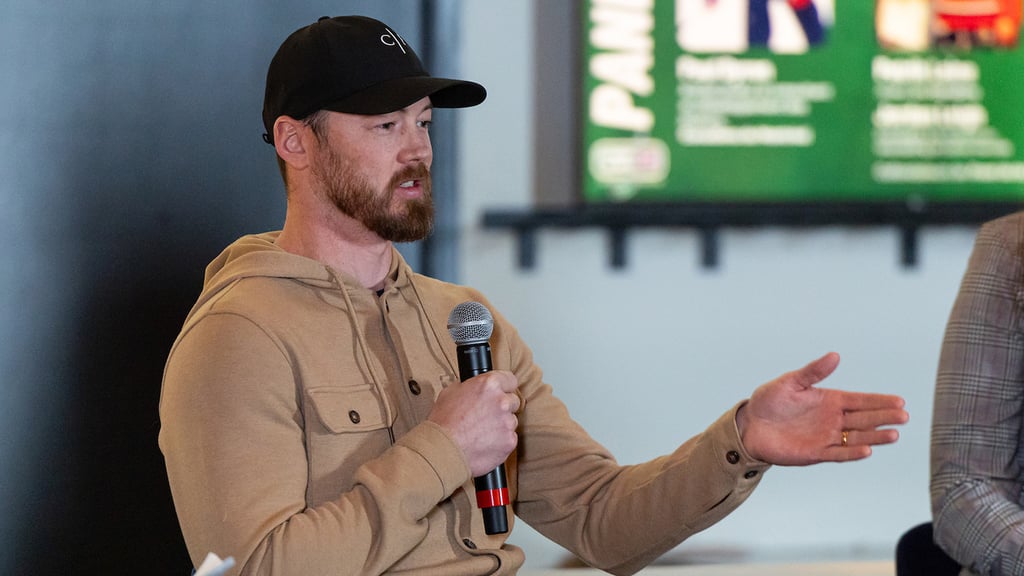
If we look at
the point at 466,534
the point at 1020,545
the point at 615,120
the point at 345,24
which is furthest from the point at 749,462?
the point at 615,120

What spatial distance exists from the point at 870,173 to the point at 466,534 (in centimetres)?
253

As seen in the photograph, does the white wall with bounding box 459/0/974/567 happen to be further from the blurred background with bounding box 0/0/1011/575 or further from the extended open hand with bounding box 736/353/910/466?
the extended open hand with bounding box 736/353/910/466

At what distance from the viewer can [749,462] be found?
153 centimetres

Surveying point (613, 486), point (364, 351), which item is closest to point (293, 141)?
point (364, 351)

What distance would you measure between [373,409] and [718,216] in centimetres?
231

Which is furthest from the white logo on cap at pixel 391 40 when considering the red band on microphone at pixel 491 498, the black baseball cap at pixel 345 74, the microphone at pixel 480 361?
the red band on microphone at pixel 491 498

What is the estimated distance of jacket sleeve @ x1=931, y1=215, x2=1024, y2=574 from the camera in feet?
6.02

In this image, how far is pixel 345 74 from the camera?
5.17 ft

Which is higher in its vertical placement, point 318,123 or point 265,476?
point 318,123

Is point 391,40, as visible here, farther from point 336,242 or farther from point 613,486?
point 613,486

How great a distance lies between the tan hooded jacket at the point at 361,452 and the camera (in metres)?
1.35

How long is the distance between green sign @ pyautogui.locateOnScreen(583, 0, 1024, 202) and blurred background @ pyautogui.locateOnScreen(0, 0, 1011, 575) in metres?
0.15

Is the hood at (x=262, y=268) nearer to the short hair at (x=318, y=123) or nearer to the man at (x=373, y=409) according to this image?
the man at (x=373, y=409)

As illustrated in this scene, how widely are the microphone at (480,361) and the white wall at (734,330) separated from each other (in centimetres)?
225
